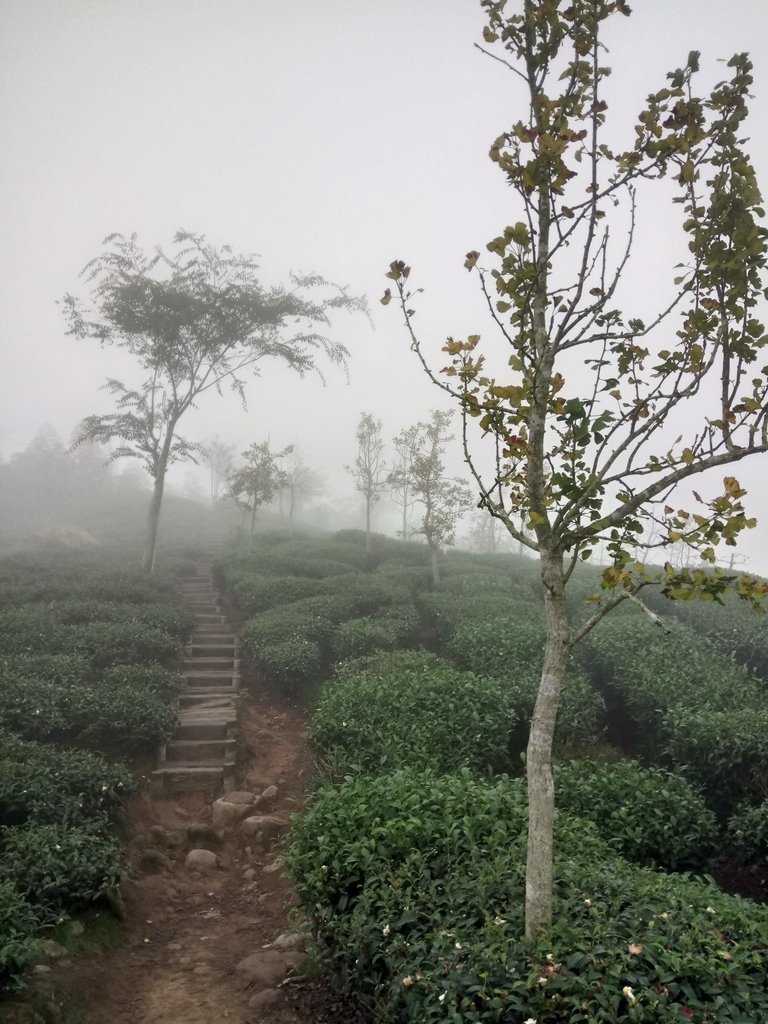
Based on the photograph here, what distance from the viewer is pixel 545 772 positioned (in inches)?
162

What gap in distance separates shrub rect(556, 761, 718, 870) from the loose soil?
287cm

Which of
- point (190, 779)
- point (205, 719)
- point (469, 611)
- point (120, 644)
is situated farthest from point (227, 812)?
point (469, 611)

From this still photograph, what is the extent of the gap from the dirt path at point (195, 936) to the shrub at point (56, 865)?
0.49 m

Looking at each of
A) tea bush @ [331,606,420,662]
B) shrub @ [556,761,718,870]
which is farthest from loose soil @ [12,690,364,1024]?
tea bush @ [331,606,420,662]

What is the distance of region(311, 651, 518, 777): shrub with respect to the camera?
755cm

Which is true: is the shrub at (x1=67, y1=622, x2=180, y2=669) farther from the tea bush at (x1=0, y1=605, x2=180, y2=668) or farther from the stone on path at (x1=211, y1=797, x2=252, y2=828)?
the stone on path at (x1=211, y1=797, x2=252, y2=828)

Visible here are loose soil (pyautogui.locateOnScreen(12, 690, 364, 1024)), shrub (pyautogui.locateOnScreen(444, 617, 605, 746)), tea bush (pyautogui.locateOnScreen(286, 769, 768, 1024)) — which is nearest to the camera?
tea bush (pyautogui.locateOnScreen(286, 769, 768, 1024))

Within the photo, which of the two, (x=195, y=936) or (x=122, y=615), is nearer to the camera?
(x=195, y=936)

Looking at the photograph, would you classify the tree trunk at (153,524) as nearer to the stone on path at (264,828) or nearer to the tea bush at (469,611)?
the tea bush at (469,611)

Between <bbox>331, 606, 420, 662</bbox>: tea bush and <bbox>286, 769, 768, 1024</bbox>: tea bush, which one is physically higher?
<bbox>331, 606, 420, 662</bbox>: tea bush

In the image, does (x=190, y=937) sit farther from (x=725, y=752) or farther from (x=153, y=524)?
(x=153, y=524)

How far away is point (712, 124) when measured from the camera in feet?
14.0

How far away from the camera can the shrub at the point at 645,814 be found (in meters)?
6.11

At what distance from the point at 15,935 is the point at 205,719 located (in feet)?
20.0
